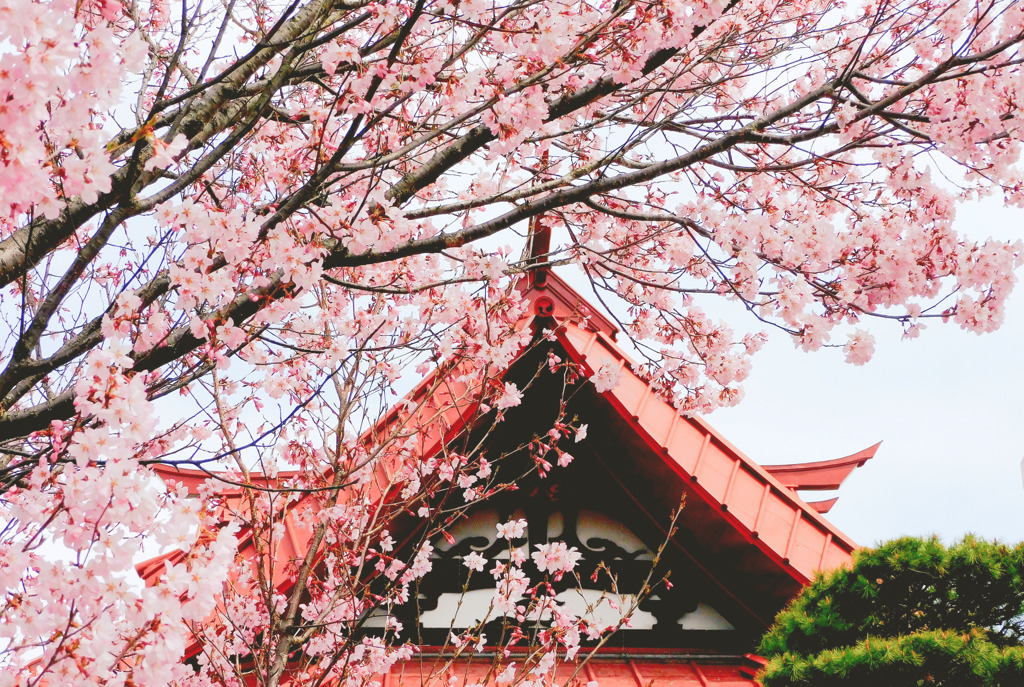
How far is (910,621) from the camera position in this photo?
13.8 feet

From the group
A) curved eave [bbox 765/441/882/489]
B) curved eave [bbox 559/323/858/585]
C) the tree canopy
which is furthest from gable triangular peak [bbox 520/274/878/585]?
curved eave [bbox 765/441/882/489]

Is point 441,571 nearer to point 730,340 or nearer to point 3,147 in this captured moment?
point 730,340

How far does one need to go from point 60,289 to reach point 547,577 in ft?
12.6

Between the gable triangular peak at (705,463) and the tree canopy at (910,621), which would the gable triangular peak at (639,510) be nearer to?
the gable triangular peak at (705,463)

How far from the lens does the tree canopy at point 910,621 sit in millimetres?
3705

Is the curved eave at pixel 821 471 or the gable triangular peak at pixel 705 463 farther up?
the curved eave at pixel 821 471

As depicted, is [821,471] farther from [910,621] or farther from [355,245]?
[355,245]

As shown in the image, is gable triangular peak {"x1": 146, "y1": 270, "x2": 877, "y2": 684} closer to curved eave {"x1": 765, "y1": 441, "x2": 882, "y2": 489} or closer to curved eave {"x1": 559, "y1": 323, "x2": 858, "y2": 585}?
curved eave {"x1": 559, "y1": 323, "x2": 858, "y2": 585}

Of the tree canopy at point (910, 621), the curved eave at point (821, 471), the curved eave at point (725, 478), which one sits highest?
the curved eave at point (821, 471)

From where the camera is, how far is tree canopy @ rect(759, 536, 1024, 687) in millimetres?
3705

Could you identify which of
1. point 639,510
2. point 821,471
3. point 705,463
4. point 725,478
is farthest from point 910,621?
point 821,471

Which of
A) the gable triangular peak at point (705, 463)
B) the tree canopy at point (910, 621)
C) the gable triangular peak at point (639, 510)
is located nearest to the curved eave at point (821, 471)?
the gable triangular peak at point (639, 510)

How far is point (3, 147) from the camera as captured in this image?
204 cm

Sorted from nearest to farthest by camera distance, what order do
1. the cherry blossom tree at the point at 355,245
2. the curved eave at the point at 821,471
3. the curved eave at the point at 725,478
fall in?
the cherry blossom tree at the point at 355,245, the curved eave at the point at 725,478, the curved eave at the point at 821,471
